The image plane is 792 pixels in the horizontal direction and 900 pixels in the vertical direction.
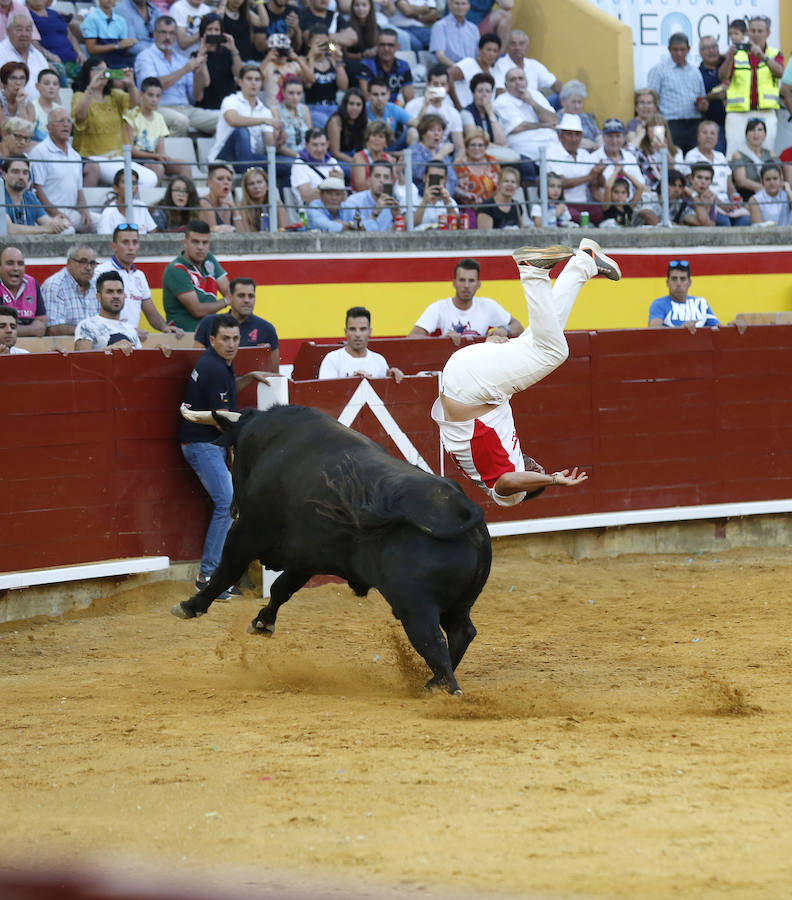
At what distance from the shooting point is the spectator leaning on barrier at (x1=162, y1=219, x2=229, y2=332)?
8.97 metres

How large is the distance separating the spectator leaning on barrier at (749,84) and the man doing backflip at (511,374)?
8.95 metres

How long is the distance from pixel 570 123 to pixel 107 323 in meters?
6.22

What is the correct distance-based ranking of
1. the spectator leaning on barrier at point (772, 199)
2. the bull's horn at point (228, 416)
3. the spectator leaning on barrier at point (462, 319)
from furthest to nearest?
the spectator leaning on barrier at point (772, 199), the spectator leaning on barrier at point (462, 319), the bull's horn at point (228, 416)

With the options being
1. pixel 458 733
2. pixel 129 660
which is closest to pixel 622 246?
pixel 129 660

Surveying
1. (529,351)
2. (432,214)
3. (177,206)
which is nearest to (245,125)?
(177,206)

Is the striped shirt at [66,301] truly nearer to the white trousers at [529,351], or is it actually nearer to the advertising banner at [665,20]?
the white trousers at [529,351]

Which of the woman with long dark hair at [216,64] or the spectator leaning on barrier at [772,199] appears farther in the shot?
the spectator leaning on barrier at [772,199]

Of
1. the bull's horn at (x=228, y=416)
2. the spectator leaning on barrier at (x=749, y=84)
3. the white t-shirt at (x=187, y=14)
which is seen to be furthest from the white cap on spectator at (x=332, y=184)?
the bull's horn at (x=228, y=416)

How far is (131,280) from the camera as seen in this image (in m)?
9.07

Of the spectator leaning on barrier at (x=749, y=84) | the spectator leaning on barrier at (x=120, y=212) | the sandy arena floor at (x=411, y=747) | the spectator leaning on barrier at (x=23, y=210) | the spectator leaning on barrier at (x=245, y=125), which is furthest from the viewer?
the spectator leaning on barrier at (x=749, y=84)

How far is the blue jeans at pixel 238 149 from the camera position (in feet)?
36.2

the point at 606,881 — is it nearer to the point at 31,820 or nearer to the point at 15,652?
the point at 31,820

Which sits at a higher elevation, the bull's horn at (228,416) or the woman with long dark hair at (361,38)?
the woman with long dark hair at (361,38)

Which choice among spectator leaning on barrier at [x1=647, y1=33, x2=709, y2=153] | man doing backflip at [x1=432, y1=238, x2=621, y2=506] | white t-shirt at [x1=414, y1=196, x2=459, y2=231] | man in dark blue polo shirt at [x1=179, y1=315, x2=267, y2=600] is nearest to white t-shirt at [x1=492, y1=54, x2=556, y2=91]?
spectator leaning on barrier at [x1=647, y1=33, x2=709, y2=153]
